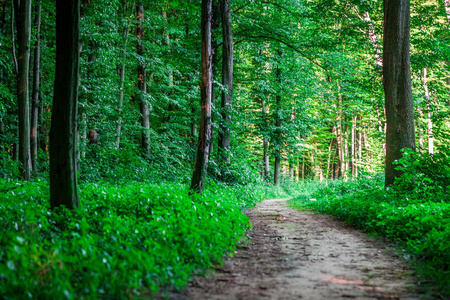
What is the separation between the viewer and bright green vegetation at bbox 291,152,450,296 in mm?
4516

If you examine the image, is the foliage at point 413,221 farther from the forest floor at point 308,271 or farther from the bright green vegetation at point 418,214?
the forest floor at point 308,271

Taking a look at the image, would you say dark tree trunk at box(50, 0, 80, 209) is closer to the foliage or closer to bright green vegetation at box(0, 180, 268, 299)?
bright green vegetation at box(0, 180, 268, 299)

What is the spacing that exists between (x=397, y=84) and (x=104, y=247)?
9.35 m

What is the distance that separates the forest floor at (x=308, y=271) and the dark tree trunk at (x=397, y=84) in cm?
353

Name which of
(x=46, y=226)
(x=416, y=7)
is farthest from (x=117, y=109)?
(x=416, y=7)

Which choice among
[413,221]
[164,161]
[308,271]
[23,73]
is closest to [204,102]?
[308,271]

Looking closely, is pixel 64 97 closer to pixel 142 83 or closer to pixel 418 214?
pixel 418 214

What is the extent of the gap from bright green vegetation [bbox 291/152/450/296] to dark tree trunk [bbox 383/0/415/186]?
3.39ft

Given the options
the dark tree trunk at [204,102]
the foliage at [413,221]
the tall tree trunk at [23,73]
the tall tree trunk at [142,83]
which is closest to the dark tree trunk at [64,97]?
the dark tree trunk at [204,102]

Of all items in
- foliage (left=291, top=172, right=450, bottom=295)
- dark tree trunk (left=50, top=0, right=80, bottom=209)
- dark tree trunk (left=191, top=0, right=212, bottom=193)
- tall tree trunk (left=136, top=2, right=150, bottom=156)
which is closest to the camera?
foliage (left=291, top=172, right=450, bottom=295)

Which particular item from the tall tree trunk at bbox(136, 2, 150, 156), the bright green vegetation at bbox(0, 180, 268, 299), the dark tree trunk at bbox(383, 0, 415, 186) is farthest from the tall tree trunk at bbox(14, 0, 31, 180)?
the dark tree trunk at bbox(383, 0, 415, 186)

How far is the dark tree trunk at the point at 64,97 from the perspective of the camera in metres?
5.06

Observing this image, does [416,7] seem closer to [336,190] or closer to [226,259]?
[336,190]

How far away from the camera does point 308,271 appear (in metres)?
4.37
